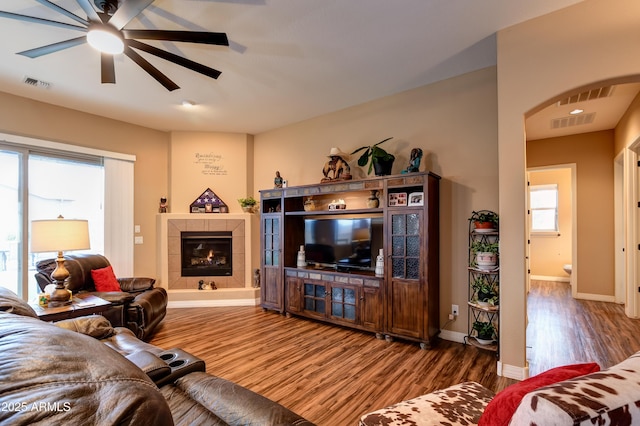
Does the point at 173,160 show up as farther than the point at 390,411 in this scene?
Yes

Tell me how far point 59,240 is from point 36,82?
7.21 feet

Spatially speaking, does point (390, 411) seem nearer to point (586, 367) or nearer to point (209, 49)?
point (586, 367)

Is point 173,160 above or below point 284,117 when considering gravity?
below

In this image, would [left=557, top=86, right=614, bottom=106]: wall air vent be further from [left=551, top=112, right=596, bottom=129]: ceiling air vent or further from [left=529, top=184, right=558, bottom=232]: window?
[left=529, top=184, right=558, bottom=232]: window

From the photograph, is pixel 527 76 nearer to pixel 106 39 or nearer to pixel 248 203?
pixel 106 39

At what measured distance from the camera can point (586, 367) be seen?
0.95 m

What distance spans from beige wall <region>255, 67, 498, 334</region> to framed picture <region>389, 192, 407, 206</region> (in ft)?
1.62

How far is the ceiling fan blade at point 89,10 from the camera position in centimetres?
184

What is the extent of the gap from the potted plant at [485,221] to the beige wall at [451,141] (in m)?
0.12

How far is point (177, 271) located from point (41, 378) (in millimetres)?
5103

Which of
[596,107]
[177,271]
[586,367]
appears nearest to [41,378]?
[586,367]

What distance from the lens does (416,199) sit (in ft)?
11.1

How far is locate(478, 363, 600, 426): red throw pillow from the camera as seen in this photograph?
2.75 ft

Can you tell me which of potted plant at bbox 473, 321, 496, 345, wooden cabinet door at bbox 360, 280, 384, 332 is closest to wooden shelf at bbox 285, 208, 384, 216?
wooden cabinet door at bbox 360, 280, 384, 332
